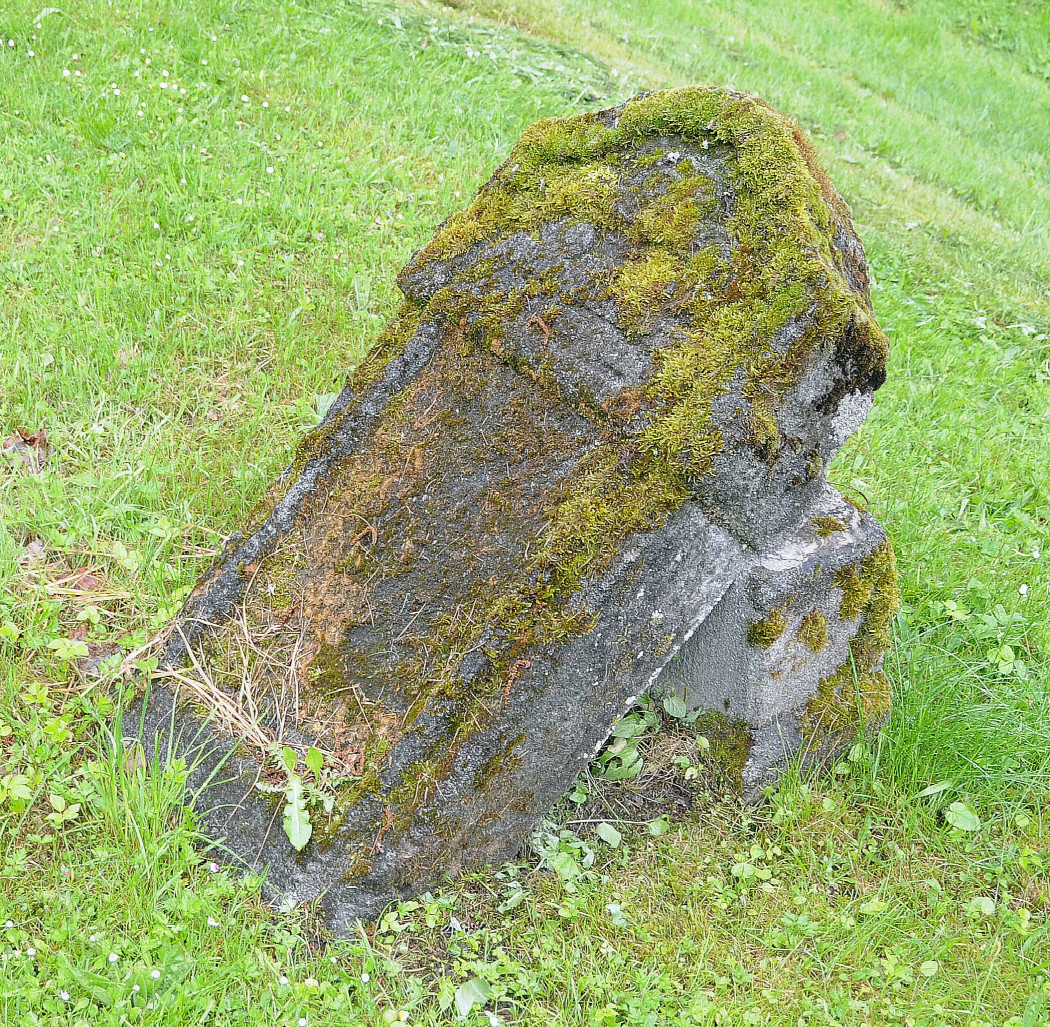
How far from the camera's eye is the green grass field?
8.09 ft

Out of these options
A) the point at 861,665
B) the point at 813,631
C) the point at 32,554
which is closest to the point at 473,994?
the point at 813,631

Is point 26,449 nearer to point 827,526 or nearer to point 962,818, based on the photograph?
point 827,526

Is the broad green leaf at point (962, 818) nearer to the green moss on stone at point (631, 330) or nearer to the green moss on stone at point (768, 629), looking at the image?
the green moss on stone at point (631, 330)

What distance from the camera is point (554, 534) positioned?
257cm

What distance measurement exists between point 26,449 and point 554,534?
2351 millimetres

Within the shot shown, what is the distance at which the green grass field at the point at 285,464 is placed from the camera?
8.09 ft

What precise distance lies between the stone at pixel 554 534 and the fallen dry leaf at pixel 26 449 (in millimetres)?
1199

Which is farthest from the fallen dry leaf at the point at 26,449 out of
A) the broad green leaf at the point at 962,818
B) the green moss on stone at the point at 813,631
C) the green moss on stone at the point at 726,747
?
the broad green leaf at the point at 962,818

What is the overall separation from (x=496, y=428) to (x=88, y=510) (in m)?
1.67

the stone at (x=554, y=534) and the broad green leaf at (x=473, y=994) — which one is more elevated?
the stone at (x=554, y=534)

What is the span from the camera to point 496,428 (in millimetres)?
2889

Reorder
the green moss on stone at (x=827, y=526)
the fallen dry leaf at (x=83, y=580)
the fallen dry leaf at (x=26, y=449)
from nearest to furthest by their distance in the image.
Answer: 1. the green moss on stone at (x=827, y=526)
2. the fallen dry leaf at (x=83, y=580)
3. the fallen dry leaf at (x=26, y=449)

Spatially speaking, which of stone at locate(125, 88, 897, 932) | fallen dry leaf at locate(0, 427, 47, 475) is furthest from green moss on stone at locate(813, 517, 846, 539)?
fallen dry leaf at locate(0, 427, 47, 475)

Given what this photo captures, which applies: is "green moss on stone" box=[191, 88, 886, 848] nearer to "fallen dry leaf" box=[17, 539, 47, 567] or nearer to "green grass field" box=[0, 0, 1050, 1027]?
"green grass field" box=[0, 0, 1050, 1027]
